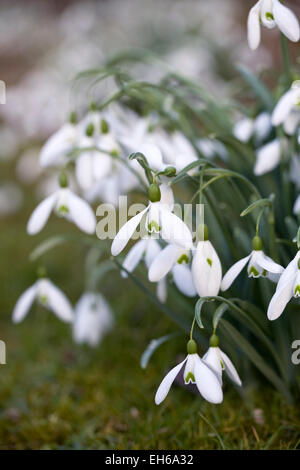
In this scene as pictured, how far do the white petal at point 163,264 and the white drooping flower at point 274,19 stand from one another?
0.51 meters

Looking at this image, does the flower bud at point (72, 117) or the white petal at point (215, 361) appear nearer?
the white petal at point (215, 361)

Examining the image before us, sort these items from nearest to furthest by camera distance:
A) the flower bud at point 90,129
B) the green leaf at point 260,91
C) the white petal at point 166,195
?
the white petal at point 166,195
the flower bud at point 90,129
the green leaf at point 260,91

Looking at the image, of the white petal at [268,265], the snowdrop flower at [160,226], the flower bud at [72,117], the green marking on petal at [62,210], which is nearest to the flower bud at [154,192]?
the snowdrop flower at [160,226]

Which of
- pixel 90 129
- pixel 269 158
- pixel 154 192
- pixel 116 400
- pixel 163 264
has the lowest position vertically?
pixel 116 400

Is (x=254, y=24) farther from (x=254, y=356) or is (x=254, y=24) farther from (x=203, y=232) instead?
(x=254, y=356)

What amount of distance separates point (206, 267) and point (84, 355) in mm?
1002

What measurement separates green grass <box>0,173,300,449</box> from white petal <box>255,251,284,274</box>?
40 centimetres

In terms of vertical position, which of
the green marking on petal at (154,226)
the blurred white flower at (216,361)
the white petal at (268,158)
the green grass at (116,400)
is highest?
the white petal at (268,158)

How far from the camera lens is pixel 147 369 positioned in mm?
1874

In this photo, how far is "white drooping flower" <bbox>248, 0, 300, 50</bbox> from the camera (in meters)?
1.27

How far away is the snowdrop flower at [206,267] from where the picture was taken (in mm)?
1184

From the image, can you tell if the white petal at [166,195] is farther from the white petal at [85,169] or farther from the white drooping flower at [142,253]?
the white petal at [85,169]

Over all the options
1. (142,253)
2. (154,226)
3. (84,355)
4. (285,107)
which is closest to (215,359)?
(154,226)

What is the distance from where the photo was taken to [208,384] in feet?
3.57
